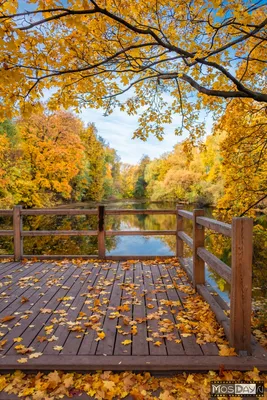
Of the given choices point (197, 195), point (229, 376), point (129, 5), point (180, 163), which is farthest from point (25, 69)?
point (180, 163)

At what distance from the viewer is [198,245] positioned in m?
3.97

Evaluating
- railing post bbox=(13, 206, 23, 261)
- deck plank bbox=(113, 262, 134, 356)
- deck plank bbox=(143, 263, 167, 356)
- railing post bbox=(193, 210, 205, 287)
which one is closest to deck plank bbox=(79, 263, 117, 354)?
deck plank bbox=(113, 262, 134, 356)

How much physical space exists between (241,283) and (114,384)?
4.41ft

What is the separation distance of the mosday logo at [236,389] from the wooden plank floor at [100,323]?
18 cm

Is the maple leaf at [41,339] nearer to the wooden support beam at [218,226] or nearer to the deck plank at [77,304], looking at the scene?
the deck plank at [77,304]

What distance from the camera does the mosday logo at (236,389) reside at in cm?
203

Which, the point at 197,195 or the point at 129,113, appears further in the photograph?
the point at 197,195

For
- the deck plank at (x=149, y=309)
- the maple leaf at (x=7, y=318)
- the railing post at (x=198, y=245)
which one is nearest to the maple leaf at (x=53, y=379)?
the deck plank at (x=149, y=309)

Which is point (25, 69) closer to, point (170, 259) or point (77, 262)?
point (77, 262)

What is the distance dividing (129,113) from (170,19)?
7.02 ft

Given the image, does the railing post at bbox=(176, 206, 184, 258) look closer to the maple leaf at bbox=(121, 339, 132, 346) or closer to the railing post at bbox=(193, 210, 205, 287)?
the railing post at bbox=(193, 210, 205, 287)

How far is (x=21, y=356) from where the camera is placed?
7.89ft

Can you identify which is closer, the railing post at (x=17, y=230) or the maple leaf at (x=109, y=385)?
the maple leaf at (x=109, y=385)

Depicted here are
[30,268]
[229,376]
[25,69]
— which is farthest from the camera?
[30,268]
